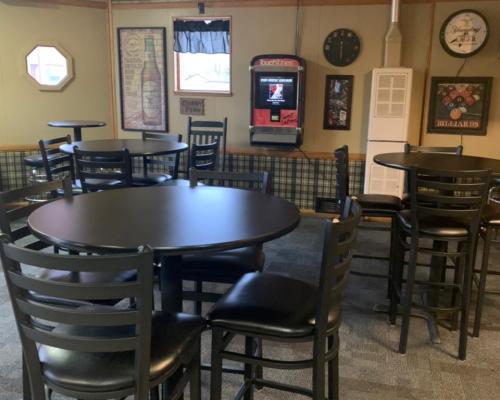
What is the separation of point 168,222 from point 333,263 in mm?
661

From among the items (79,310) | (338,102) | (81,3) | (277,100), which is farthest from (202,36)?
(79,310)

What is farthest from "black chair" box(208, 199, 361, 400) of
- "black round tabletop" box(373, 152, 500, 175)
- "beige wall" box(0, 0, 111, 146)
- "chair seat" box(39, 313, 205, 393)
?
"beige wall" box(0, 0, 111, 146)

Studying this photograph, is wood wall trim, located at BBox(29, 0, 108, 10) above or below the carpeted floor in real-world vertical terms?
above

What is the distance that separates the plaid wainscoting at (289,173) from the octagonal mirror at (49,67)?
0.87m

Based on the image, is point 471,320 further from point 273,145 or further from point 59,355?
point 273,145

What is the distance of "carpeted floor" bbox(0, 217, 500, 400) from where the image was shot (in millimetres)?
2371

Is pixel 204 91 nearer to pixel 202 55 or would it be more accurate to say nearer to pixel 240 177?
pixel 202 55

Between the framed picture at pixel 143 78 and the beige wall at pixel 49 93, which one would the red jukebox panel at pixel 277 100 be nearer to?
the framed picture at pixel 143 78

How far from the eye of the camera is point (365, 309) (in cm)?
328

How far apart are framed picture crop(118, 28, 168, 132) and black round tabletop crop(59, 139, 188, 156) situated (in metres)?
1.52

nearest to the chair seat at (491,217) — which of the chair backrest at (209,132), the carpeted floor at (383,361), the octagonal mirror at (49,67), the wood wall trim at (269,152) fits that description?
the carpeted floor at (383,361)

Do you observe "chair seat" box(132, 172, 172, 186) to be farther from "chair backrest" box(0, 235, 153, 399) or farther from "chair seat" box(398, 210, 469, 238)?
"chair backrest" box(0, 235, 153, 399)

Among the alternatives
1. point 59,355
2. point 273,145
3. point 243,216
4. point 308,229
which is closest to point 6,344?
point 59,355

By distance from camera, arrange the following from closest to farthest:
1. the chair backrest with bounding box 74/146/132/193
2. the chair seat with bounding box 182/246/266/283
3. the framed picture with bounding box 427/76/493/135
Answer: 1. the chair seat with bounding box 182/246/266/283
2. the chair backrest with bounding box 74/146/132/193
3. the framed picture with bounding box 427/76/493/135
